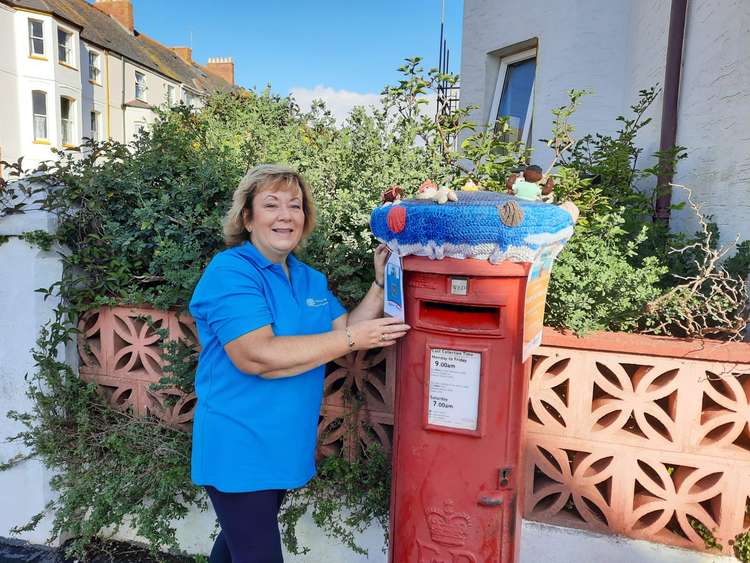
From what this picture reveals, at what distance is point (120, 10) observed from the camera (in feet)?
88.7

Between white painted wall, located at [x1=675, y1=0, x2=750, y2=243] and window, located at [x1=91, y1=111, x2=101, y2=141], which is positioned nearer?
white painted wall, located at [x1=675, y1=0, x2=750, y2=243]

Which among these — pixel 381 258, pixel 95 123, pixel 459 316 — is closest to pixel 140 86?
pixel 95 123

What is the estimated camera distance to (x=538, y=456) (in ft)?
7.97

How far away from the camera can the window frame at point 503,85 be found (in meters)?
5.84

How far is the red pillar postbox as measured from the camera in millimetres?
1620

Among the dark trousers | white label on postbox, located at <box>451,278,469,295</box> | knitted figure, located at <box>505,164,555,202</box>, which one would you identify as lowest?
the dark trousers

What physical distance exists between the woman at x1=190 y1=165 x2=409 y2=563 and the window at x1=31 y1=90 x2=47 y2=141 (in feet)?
72.7

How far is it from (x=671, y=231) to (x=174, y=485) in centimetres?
343

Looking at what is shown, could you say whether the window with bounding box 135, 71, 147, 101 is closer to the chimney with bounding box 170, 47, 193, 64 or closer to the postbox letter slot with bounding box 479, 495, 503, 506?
the chimney with bounding box 170, 47, 193, 64

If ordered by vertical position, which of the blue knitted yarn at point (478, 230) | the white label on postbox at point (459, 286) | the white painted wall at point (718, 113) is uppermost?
the white painted wall at point (718, 113)

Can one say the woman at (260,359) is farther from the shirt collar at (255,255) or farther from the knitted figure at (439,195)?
the knitted figure at (439,195)

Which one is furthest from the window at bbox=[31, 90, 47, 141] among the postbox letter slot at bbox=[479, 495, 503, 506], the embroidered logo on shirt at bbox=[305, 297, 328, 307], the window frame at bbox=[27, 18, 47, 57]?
the postbox letter slot at bbox=[479, 495, 503, 506]

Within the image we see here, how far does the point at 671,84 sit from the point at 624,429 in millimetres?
2408

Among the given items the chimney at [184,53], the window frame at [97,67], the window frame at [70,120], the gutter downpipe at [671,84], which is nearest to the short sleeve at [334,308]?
the gutter downpipe at [671,84]
